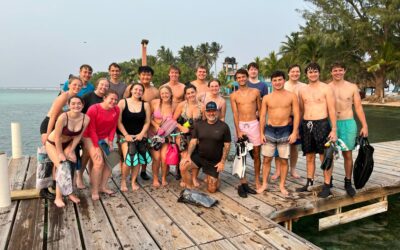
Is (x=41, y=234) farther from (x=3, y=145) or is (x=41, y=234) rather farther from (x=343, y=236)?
(x=3, y=145)

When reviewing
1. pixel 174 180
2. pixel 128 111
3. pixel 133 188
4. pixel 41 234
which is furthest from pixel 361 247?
pixel 41 234

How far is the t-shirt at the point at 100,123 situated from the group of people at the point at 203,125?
1cm

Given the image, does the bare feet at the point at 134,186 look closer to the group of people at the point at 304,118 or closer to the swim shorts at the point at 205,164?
the swim shorts at the point at 205,164

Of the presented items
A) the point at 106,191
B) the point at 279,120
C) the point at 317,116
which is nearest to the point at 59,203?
the point at 106,191

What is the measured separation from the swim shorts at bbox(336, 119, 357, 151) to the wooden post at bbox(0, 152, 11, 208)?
505 centimetres

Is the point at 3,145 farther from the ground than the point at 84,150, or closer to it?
closer to it

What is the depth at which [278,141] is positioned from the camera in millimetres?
5137

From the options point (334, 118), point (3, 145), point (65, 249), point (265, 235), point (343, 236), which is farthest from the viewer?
point (3, 145)

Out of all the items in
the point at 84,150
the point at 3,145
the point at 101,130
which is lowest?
the point at 3,145

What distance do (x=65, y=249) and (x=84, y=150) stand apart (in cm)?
190

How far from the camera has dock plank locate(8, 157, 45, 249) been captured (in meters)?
3.60

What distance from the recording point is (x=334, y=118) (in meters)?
4.89

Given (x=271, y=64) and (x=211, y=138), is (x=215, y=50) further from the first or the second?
(x=211, y=138)

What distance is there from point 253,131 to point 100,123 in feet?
7.96
